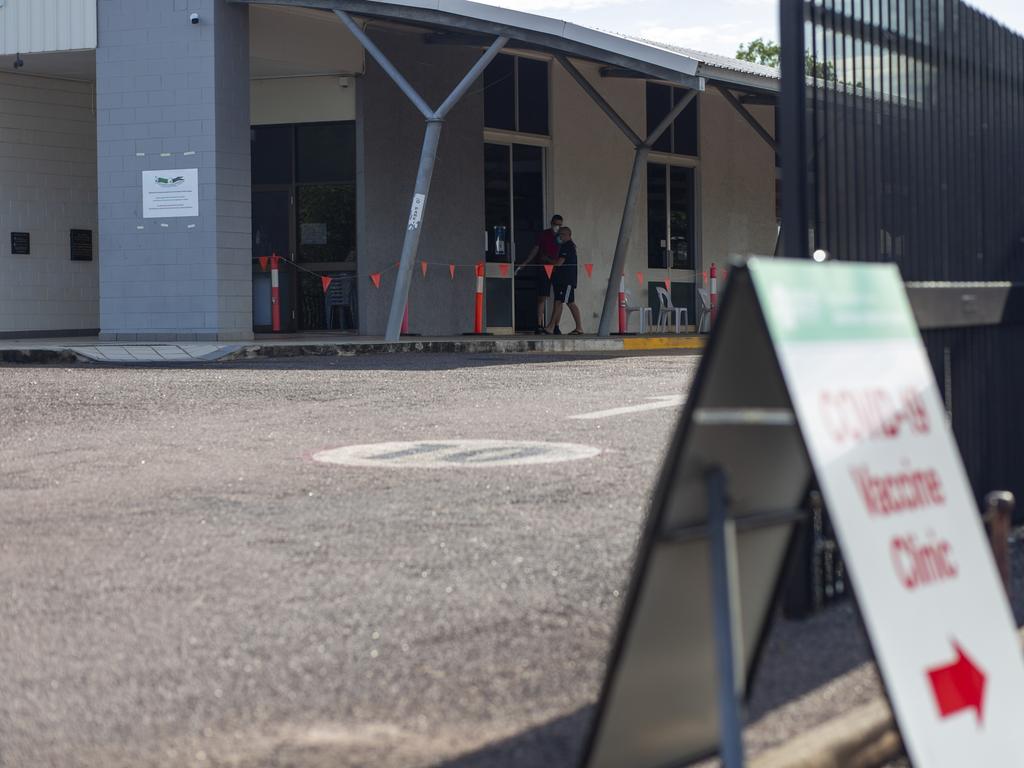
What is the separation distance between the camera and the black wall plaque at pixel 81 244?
24141 mm

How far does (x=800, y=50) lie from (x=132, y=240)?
16.9m

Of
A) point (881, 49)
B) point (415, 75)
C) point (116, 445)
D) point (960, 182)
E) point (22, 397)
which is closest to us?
point (881, 49)

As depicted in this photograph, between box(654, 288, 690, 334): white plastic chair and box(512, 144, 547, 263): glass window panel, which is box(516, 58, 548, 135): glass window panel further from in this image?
box(654, 288, 690, 334): white plastic chair

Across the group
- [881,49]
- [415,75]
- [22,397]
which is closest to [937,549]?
[881,49]

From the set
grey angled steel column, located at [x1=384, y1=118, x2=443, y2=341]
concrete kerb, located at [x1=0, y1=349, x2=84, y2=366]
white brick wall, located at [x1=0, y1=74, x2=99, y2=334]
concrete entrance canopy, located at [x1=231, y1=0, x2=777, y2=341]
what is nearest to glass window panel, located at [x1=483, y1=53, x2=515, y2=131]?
concrete entrance canopy, located at [x1=231, y1=0, x2=777, y2=341]

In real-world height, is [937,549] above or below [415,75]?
below

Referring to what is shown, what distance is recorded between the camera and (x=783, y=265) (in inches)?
123

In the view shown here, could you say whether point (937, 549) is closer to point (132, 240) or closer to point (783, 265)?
point (783, 265)

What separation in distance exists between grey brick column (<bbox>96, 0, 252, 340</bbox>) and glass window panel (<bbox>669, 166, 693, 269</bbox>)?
35.8 feet

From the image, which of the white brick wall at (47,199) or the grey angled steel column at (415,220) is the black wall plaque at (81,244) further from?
the grey angled steel column at (415,220)

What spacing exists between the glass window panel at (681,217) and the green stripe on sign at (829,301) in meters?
25.8

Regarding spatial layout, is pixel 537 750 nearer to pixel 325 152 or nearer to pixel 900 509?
pixel 900 509

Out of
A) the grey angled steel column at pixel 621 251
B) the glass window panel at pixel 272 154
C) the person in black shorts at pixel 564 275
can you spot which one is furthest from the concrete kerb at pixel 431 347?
the glass window panel at pixel 272 154

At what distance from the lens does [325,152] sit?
23.2 m
